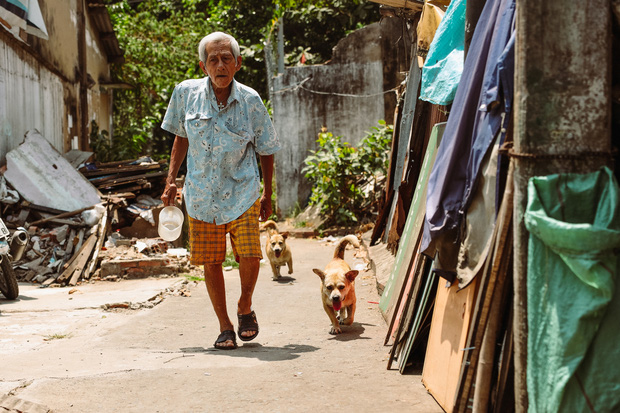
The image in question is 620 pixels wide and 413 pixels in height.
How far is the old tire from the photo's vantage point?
7.14m

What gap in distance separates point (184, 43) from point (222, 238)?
16.9 metres

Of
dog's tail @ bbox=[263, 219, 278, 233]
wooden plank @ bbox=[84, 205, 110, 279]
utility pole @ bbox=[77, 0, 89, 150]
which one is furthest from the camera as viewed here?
utility pole @ bbox=[77, 0, 89, 150]

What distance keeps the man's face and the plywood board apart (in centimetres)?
209

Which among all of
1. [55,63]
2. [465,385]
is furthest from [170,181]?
[55,63]

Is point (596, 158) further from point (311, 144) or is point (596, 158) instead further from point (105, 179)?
point (311, 144)

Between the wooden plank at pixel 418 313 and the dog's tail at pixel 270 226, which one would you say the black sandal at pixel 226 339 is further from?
the dog's tail at pixel 270 226

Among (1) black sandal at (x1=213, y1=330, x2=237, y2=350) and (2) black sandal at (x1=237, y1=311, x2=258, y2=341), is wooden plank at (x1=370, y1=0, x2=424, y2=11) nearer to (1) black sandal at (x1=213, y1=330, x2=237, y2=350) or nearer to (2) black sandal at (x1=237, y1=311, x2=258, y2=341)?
(2) black sandal at (x1=237, y1=311, x2=258, y2=341)

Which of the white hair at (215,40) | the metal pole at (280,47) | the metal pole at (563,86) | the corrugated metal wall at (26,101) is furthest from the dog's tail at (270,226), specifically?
the metal pole at (280,47)

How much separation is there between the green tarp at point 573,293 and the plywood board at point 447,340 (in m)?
0.58

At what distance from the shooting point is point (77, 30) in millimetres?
15383

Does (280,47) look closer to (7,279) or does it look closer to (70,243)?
(70,243)

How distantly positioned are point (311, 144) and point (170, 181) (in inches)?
375

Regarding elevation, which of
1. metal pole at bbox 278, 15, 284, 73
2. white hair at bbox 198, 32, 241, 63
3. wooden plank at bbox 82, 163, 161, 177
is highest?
metal pole at bbox 278, 15, 284, 73

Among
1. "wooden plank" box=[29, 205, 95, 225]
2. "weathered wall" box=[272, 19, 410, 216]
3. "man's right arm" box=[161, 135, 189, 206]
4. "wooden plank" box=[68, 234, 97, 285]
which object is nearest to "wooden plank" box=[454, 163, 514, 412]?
"man's right arm" box=[161, 135, 189, 206]
